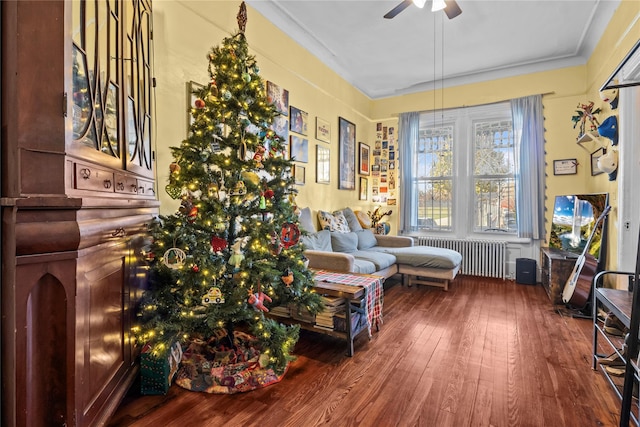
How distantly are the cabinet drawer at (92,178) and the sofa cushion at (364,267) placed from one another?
234cm

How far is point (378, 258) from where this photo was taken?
378 centimetres

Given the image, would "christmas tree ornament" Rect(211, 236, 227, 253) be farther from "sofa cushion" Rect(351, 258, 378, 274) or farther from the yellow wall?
"sofa cushion" Rect(351, 258, 378, 274)

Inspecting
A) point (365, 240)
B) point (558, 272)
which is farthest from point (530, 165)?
point (365, 240)

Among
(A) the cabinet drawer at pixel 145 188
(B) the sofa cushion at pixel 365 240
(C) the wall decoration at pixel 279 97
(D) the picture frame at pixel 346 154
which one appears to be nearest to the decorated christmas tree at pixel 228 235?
(A) the cabinet drawer at pixel 145 188

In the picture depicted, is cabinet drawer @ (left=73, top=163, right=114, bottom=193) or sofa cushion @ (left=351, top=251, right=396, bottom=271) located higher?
cabinet drawer @ (left=73, top=163, right=114, bottom=193)

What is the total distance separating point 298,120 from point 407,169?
7.63 feet

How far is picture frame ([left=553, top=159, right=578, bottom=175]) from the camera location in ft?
14.3

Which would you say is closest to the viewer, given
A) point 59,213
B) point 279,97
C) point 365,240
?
point 59,213

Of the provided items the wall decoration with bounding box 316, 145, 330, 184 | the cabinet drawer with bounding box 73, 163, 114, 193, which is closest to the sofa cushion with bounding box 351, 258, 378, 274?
the wall decoration with bounding box 316, 145, 330, 184

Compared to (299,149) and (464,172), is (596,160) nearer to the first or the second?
(464,172)

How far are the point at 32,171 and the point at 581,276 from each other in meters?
4.17

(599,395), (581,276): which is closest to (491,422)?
(599,395)

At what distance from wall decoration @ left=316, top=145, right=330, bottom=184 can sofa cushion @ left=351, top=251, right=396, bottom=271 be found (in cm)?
118

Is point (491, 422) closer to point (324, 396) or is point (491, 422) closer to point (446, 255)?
point (324, 396)
